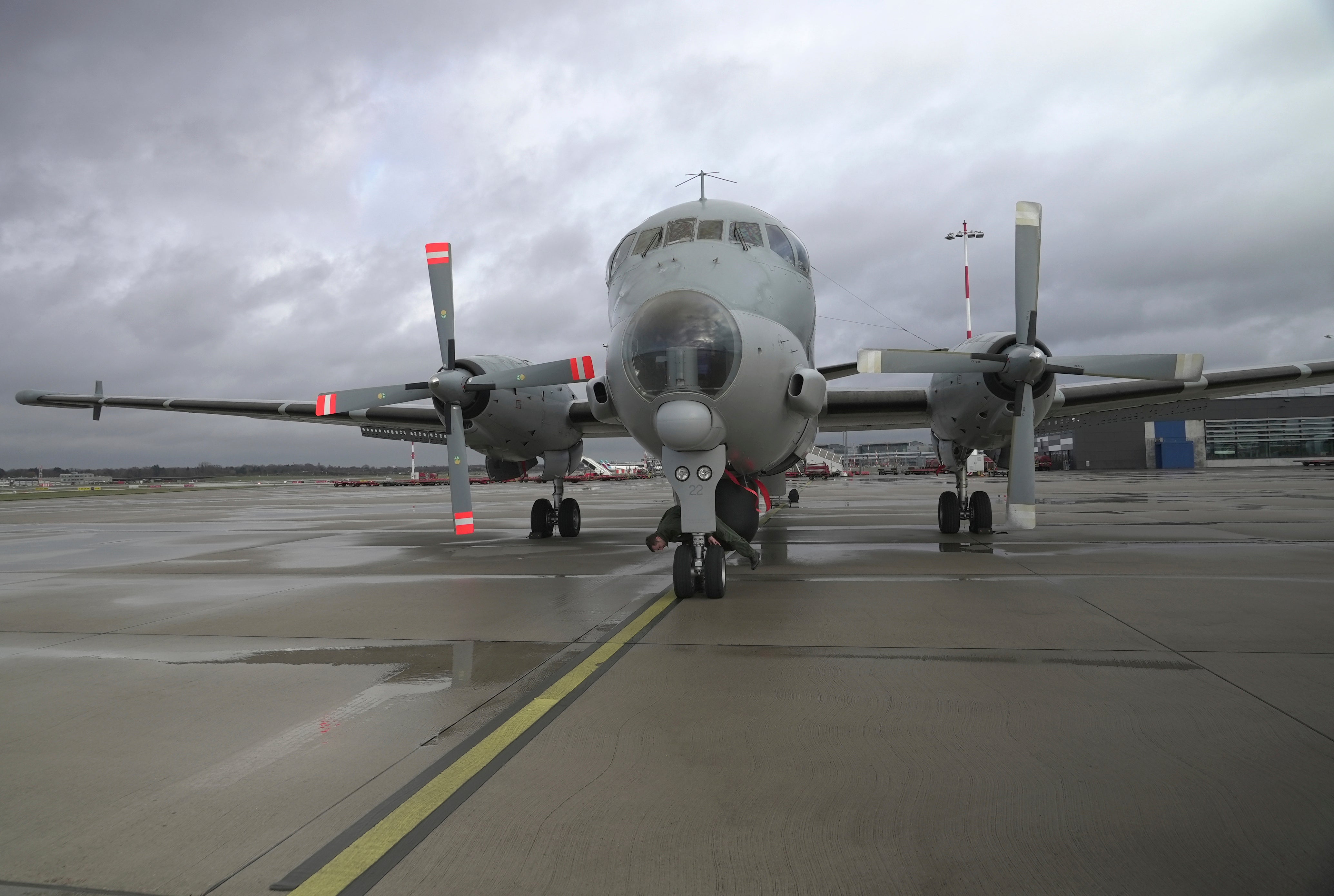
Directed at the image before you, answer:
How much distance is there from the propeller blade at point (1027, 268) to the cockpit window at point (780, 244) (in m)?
4.09

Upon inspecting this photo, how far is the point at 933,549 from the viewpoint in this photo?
1083 centimetres

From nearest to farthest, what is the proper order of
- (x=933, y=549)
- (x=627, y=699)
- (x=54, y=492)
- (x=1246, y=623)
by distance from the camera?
(x=627, y=699) → (x=1246, y=623) → (x=933, y=549) → (x=54, y=492)

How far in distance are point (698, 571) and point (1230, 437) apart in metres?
72.9

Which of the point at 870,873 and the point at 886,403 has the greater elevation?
the point at 886,403

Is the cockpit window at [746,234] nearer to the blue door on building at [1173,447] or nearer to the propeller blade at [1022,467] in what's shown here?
the propeller blade at [1022,467]

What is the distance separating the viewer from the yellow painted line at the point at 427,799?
2299mm

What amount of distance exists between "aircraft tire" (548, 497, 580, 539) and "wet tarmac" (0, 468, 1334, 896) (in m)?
5.43

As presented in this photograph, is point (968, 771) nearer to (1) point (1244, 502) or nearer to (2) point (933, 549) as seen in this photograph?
(2) point (933, 549)

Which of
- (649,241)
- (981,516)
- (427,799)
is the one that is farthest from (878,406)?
(427,799)

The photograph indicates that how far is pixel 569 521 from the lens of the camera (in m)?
14.2

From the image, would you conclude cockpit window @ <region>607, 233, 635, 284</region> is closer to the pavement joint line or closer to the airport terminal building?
the pavement joint line

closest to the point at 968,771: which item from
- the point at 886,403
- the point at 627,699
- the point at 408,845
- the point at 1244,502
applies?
the point at 627,699

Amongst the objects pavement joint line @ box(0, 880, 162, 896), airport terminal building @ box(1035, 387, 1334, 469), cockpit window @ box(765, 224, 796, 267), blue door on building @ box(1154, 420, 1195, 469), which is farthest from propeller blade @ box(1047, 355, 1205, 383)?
blue door on building @ box(1154, 420, 1195, 469)

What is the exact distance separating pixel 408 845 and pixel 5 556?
14.0 metres
